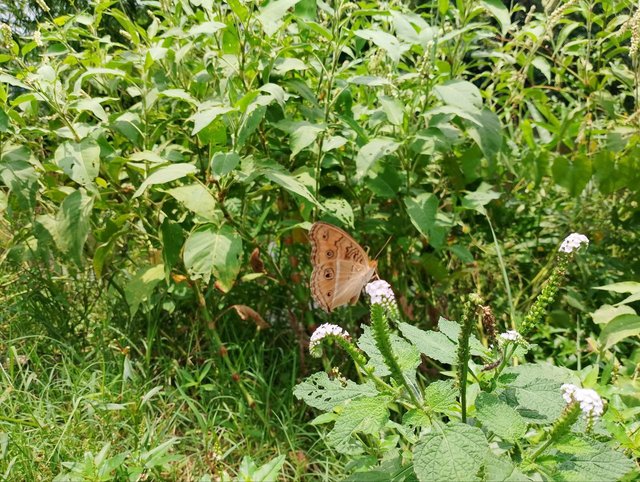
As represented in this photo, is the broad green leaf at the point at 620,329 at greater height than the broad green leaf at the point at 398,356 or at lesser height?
lesser

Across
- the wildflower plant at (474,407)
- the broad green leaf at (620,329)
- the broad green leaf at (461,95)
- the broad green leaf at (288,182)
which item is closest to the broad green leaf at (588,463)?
the wildflower plant at (474,407)

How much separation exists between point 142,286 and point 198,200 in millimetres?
414

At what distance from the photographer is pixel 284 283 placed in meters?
2.27

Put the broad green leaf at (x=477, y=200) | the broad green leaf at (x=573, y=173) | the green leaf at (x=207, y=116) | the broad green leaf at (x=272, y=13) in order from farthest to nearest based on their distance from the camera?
1. the broad green leaf at (x=573, y=173)
2. the broad green leaf at (x=477, y=200)
3. the broad green leaf at (x=272, y=13)
4. the green leaf at (x=207, y=116)

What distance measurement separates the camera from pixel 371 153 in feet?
6.49

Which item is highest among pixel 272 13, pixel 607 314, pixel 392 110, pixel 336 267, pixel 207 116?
pixel 272 13

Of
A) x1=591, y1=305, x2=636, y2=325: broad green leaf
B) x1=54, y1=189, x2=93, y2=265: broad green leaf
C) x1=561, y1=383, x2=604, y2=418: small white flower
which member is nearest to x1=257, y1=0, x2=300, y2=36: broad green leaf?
x1=54, y1=189, x2=93, y2=265: broad green leaf

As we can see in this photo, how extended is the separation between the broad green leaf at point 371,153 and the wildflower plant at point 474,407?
792mm

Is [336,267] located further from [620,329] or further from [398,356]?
[620,329]

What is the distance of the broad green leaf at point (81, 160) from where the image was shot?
73.7 inches

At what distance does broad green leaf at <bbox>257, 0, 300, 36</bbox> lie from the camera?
1.80 meters

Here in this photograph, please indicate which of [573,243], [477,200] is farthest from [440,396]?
[477,200]

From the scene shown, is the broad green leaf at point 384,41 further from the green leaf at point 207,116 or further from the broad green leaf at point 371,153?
the green leaf at point 207,116

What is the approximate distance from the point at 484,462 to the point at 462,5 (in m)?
1.70
